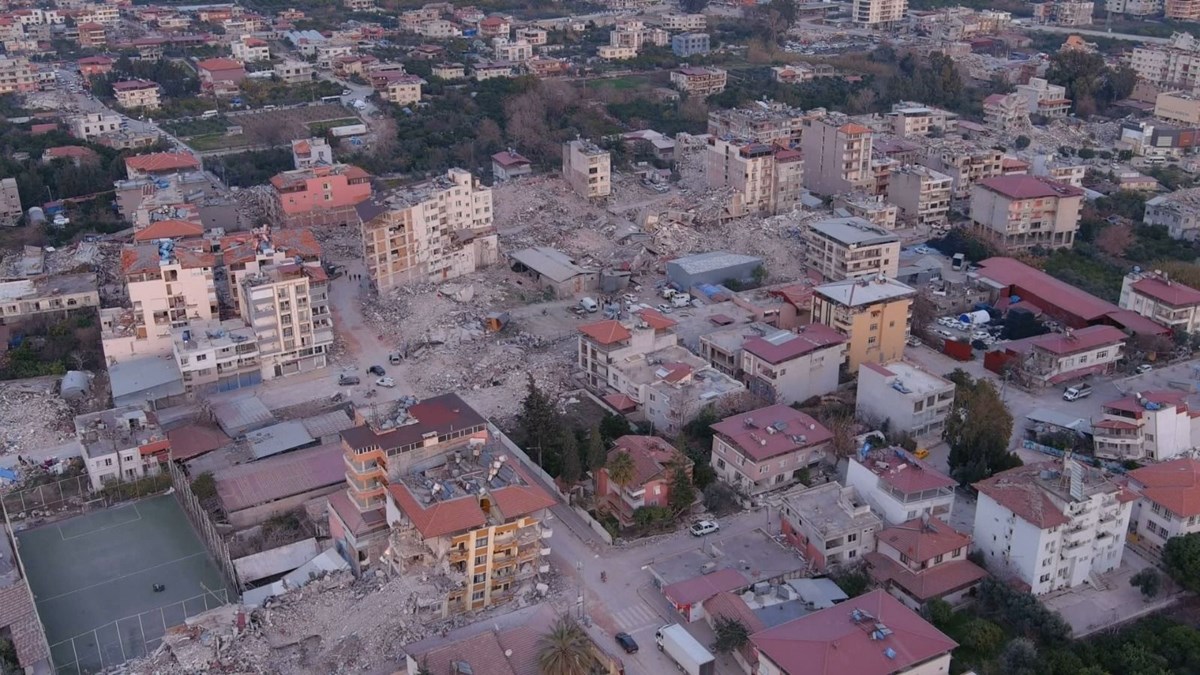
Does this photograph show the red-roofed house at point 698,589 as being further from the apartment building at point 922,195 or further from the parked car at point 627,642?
the apartment building at point 922,195

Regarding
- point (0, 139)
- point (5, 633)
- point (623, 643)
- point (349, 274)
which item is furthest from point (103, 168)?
point (623, 643)

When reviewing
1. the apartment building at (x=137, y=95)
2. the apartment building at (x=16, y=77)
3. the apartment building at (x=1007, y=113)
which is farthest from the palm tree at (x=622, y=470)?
the apartment building at (x=16, y=77)

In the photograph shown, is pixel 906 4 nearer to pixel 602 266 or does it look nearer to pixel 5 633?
pixel 602 266

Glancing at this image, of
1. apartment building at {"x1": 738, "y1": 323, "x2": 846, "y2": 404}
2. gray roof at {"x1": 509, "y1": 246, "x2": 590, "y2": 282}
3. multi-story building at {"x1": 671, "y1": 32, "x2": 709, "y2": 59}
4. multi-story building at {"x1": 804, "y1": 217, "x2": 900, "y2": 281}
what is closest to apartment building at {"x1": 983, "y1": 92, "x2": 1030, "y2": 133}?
multi-story building at {"x1": 671, "y1": 32, "x2": 709, "y2": 59}

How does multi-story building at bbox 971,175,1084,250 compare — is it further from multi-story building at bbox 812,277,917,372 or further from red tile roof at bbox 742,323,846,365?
red tile roof at bbox 742,323,846,365

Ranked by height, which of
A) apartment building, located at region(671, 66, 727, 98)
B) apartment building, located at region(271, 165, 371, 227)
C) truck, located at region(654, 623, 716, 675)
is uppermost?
apartment building, located at region(671, 66, 727, 98)

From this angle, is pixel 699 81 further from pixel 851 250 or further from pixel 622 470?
pixel 622 470
